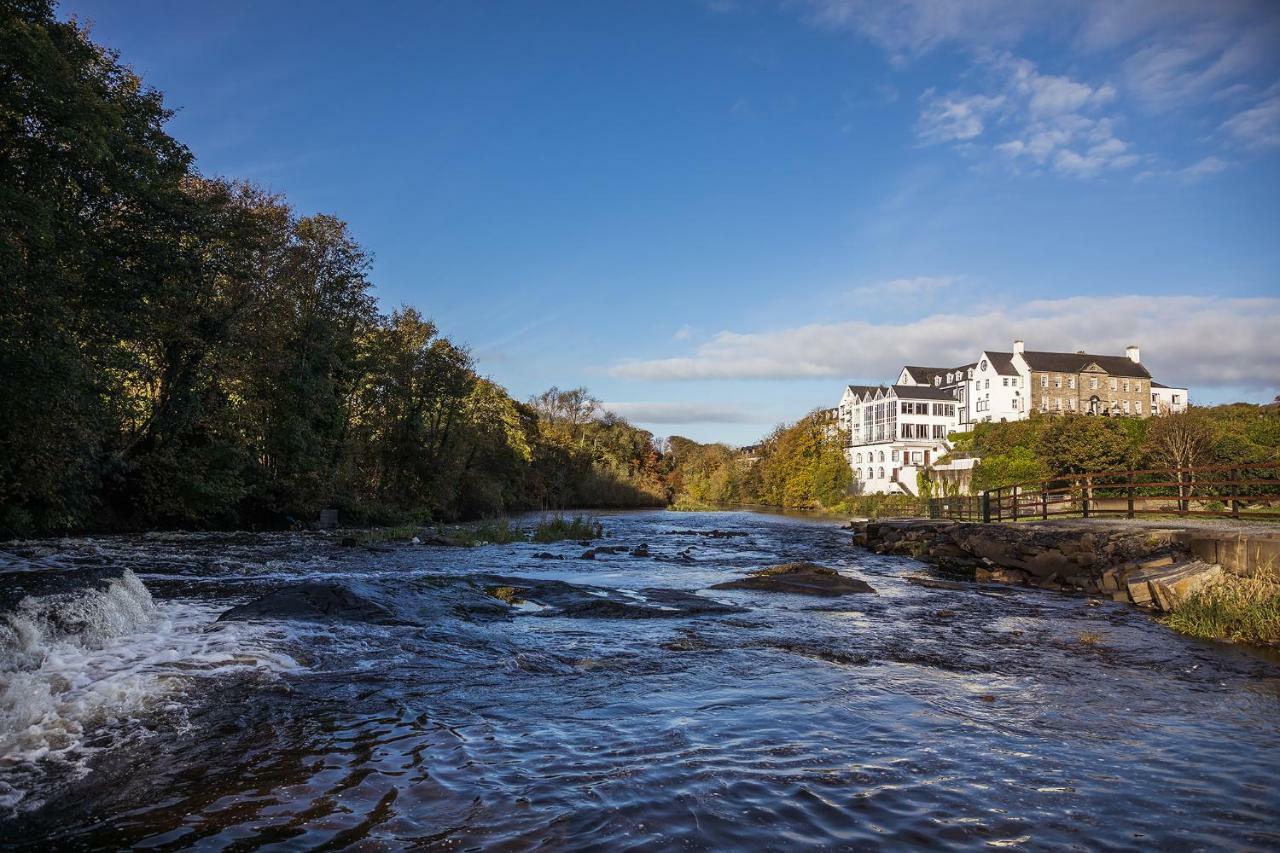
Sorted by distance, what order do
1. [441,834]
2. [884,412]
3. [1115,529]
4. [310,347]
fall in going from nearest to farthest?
[441,834], [1115,529], [310,347], [884,412]

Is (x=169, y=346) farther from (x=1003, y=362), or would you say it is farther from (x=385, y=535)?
(x=1003, y=362)

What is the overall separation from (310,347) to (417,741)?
32.7 metres

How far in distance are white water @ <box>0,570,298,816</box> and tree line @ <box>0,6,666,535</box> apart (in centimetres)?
1034

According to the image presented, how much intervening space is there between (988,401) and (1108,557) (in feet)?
301

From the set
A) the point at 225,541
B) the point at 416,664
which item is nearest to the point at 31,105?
the point at 225,541

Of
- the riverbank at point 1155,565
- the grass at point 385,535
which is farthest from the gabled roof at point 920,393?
the grass at point 385,535

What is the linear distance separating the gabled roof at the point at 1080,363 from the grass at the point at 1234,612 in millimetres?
96190

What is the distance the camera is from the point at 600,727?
609 cm

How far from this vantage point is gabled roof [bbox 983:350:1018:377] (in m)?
98.3

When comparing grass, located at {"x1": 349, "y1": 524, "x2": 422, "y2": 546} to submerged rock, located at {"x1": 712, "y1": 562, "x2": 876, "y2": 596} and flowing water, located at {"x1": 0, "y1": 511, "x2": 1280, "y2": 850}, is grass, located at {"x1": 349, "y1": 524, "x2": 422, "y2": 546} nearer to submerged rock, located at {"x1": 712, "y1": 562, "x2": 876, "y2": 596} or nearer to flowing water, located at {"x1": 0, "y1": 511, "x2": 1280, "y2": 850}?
flowing water, located at {"x1": 0, "y1": 511, "x2": 1280, "y2": 850}

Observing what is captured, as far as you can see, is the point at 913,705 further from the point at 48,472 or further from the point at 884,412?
the point at 884,412

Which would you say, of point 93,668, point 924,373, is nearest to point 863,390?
point 924,373

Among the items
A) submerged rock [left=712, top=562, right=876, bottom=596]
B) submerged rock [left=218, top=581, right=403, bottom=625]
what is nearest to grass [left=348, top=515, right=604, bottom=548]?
submerged rock [left=712, top=562, right=876, bottom=596]

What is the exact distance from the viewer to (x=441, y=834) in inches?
160
